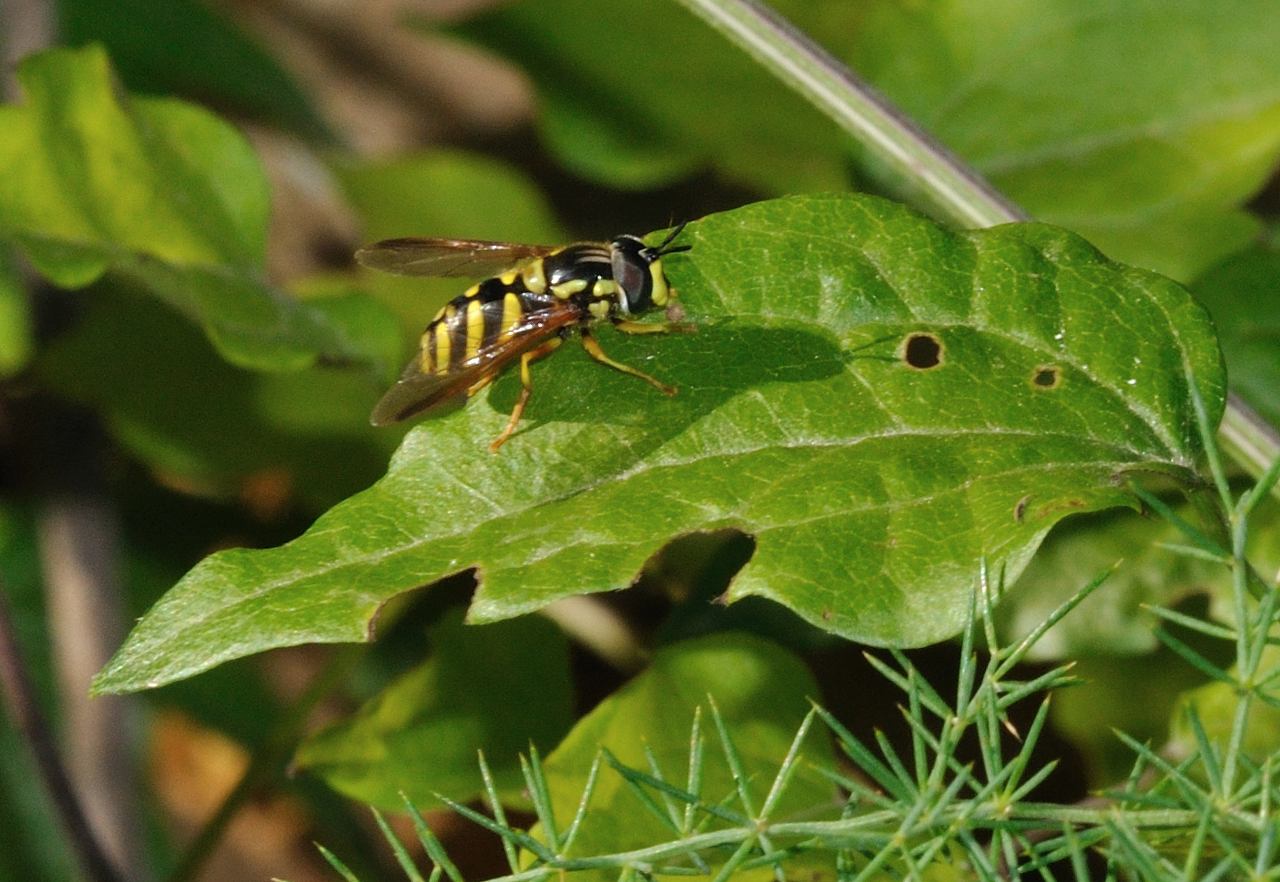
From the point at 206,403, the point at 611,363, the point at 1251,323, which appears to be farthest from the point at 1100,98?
the point at 206,403

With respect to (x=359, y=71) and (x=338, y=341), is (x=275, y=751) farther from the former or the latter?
(x=359, y=71)

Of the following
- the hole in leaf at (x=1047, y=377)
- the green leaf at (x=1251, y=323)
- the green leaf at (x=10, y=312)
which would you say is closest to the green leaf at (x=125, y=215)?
the green leaf at (x=10, y=312)

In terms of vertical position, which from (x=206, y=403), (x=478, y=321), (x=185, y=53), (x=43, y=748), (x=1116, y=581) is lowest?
(x=43, y=748)

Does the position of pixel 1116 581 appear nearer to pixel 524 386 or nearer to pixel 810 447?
pixel 810 447

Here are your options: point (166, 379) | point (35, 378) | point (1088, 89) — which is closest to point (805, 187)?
point (1088, 89)

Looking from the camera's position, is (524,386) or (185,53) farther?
(185,53)

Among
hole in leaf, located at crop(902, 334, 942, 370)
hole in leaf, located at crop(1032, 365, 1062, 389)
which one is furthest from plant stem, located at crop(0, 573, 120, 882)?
hole in leaf, located at crop(1032, 365, 1062, 389)
